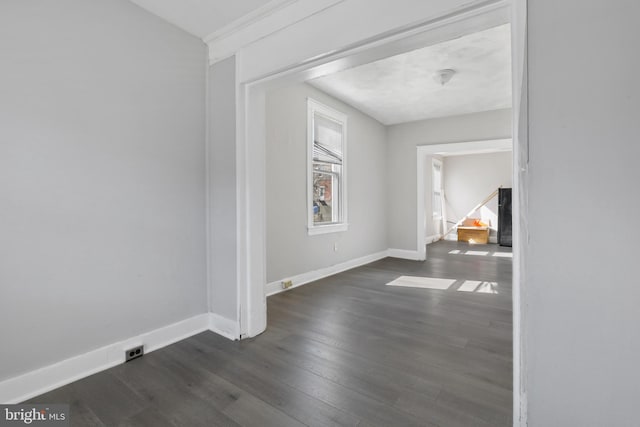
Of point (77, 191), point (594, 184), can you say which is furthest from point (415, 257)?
point (77, 191)

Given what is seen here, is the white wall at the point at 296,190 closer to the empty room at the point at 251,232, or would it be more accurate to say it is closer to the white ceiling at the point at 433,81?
the white ceiling at the point at 433,81

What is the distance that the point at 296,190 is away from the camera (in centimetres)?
388

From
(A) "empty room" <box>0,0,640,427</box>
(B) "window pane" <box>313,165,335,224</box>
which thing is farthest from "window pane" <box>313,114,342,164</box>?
(A) "empty room" <box>0,0,640,427</box>

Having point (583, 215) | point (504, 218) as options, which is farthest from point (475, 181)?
point (583, 215)

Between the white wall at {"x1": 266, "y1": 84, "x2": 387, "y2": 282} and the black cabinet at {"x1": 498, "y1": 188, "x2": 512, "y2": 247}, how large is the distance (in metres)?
4.56

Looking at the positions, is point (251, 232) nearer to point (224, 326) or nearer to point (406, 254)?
point (224, 326)

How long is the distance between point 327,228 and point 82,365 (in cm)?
310

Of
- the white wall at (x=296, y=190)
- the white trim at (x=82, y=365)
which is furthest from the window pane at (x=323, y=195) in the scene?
the white trim at (x=82, y=365)

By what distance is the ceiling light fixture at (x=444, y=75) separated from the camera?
11.5ft

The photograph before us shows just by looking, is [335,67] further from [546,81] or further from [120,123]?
→ [120,123]

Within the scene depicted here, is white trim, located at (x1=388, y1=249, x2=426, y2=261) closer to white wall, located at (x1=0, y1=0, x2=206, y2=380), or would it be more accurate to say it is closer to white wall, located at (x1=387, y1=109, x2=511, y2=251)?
white wall, located at (x1=387, y1=109, x2=511, y2=251)

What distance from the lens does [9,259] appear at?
5.34 feet

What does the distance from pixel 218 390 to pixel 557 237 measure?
1888mm

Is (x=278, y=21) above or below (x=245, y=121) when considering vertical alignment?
above
